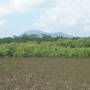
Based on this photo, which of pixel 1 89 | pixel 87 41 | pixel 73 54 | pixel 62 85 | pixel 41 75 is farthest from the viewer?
pixel 87 41

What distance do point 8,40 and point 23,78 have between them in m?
27.3

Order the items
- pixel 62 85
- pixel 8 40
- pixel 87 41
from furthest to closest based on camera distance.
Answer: pixel 8 40, pixel 87 41, pixel 62 85

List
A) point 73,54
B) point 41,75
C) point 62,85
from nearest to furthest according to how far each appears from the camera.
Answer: point 62,85, point 41,75, point 73,54

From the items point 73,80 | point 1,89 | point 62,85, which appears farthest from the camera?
point 73,80

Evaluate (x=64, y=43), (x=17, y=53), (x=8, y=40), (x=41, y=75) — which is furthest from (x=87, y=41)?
(x=41, y=75)

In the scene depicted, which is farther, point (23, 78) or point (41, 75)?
point (41, 75)

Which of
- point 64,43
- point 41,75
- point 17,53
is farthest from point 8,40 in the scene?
point 41,75

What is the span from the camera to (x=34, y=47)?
30516 millimetres

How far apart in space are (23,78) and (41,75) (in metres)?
1.30

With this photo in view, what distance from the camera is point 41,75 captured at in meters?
15.5

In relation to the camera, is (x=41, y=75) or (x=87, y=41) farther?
(x=87, y=41)

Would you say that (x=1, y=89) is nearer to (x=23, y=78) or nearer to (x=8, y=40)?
(x=23, y=78)

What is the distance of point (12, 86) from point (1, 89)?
74cm

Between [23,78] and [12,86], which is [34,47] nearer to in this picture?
[23,78]
